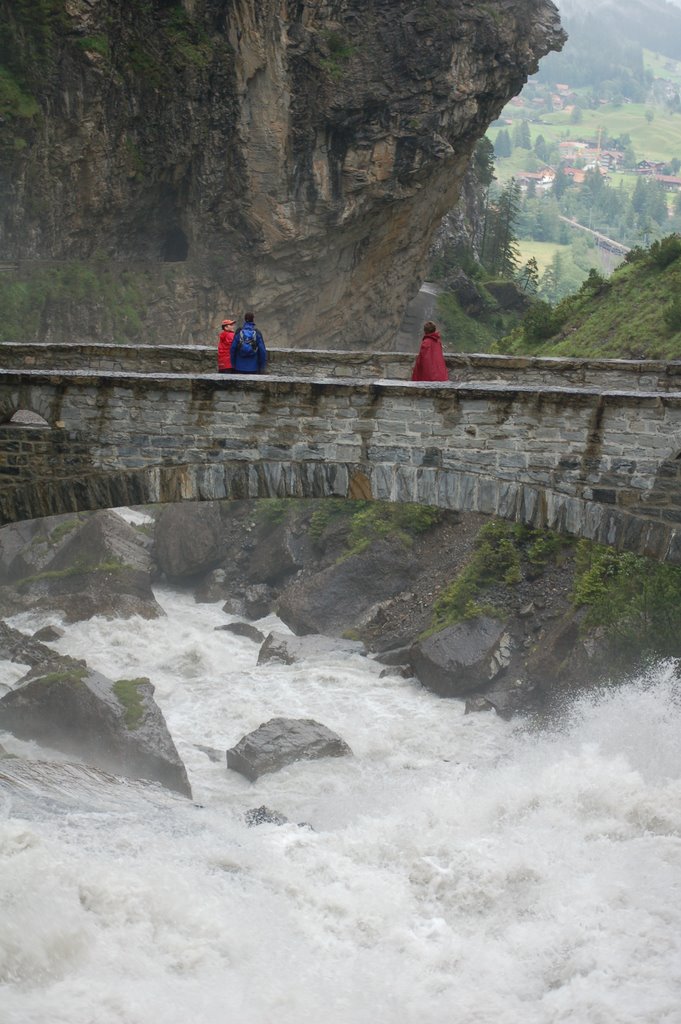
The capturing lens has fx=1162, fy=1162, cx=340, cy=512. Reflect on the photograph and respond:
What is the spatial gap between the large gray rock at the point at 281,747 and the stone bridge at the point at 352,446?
234 inches

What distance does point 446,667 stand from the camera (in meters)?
20.0

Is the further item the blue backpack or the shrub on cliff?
the shrub on cliff

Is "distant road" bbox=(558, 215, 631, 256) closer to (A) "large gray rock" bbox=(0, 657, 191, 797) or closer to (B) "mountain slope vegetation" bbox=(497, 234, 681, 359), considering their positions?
(B) "mountain slope vegetation" bbox=(497, 234, 681, 359)

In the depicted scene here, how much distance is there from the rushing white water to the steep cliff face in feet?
70.3

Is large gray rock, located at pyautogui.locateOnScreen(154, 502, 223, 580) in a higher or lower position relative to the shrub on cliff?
lower

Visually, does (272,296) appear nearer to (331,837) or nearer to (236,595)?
(236,595)

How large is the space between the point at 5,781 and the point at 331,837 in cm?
410

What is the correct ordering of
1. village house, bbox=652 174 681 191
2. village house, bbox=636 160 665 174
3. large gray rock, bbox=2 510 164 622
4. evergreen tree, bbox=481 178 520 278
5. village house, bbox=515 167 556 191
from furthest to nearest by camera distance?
village house, bbox=636 160 665 174, village house, bbox=515 167 556 191, village house, bbox=652 174 681 191, evergreen tree, bbox=481 178 520 278, large gray rock, bbox=2 510 164 622

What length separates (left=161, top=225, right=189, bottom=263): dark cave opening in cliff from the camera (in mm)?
39000

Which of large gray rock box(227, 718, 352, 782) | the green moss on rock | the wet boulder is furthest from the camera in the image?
the wet boulder

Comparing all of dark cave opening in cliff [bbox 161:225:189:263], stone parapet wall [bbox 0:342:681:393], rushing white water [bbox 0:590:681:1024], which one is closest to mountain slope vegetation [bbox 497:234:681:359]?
stone parapet wall [bbox 0:342:681:393]

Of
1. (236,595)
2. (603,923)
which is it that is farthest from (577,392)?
(236,595)

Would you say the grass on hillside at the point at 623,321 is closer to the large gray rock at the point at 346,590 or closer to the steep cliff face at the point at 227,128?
the large gray rock at the point at 346,590

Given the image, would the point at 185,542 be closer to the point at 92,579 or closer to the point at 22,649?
the point at 92,579
